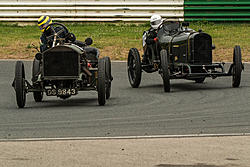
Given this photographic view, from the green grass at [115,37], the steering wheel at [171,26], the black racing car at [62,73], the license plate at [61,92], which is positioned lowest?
the green grass at [115,37]

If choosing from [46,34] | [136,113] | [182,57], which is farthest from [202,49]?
[136,113]

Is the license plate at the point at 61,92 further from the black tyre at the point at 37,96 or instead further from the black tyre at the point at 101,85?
the black tyre at the point at 37,96

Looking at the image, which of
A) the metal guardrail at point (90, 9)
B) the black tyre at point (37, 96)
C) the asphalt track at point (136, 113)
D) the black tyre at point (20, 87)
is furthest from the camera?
the metal guardrail at point (90, 9)

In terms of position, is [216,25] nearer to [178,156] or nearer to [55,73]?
[55,73]

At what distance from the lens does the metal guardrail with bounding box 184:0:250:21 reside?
2767 centimetres

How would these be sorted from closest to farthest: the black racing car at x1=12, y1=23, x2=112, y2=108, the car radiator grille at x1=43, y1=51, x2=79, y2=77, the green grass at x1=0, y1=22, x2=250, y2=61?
the black racing car at x1=12, y1=23, x2=112, y2=108, the car radiator grille at x1=43, y1=51, x2=79, y2=77, the green grass at x1=0, y1=22, x2=250, y2=61

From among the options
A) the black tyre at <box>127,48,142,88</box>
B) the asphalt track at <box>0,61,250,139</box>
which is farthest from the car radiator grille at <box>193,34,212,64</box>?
the black tyre at <box>127,48,142,88</box>

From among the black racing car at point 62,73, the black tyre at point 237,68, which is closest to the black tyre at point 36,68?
the black racing car at point 62,73

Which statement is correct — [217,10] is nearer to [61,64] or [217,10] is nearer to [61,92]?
[61,64]

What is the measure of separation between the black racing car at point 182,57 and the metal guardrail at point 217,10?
1089cm

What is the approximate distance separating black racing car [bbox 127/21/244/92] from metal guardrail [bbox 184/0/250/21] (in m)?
10.9

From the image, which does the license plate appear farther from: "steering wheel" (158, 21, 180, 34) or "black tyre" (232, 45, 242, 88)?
"steering wheel" (158, 21, 180, 34)

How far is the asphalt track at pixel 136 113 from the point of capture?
9.98 metres

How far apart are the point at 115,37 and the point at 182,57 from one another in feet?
34.0
